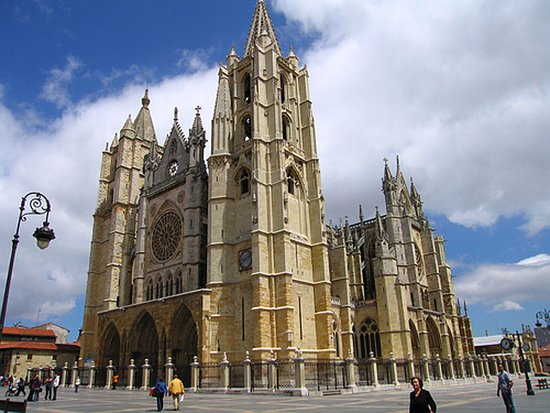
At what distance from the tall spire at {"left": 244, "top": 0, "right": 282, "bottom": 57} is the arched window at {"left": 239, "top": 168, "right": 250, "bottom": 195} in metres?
11.5

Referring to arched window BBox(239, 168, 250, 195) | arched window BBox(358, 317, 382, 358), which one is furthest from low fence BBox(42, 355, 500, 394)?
arched window BBox(239, 168, 250, 195)

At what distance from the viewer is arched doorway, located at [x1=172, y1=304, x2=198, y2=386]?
29.3 metres

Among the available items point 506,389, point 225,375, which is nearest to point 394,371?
point 225,375

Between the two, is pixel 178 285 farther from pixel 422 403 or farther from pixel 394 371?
pixel 422 403

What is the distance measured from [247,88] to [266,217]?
12798mm

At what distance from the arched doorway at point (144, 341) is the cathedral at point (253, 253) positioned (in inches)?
3.3

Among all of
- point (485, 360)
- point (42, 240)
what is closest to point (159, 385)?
point (42, 240)

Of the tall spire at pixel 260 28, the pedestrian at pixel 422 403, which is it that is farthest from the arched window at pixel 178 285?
the pedestrian at pixel 422 403

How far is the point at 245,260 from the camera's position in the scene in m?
29.4

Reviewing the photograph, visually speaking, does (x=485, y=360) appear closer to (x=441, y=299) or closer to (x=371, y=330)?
(x=441, y=299)

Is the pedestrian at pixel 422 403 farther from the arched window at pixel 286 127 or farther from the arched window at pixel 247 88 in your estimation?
the arched window at pixel 247 88

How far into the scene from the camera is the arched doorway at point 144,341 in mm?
32500

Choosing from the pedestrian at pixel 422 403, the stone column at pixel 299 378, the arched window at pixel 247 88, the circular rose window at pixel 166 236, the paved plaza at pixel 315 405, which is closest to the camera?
the pedestrian at pixel 422 403

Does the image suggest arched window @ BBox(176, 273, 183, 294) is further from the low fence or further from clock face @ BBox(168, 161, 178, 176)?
clock face @ BBox(168, 161, 178, 176)
